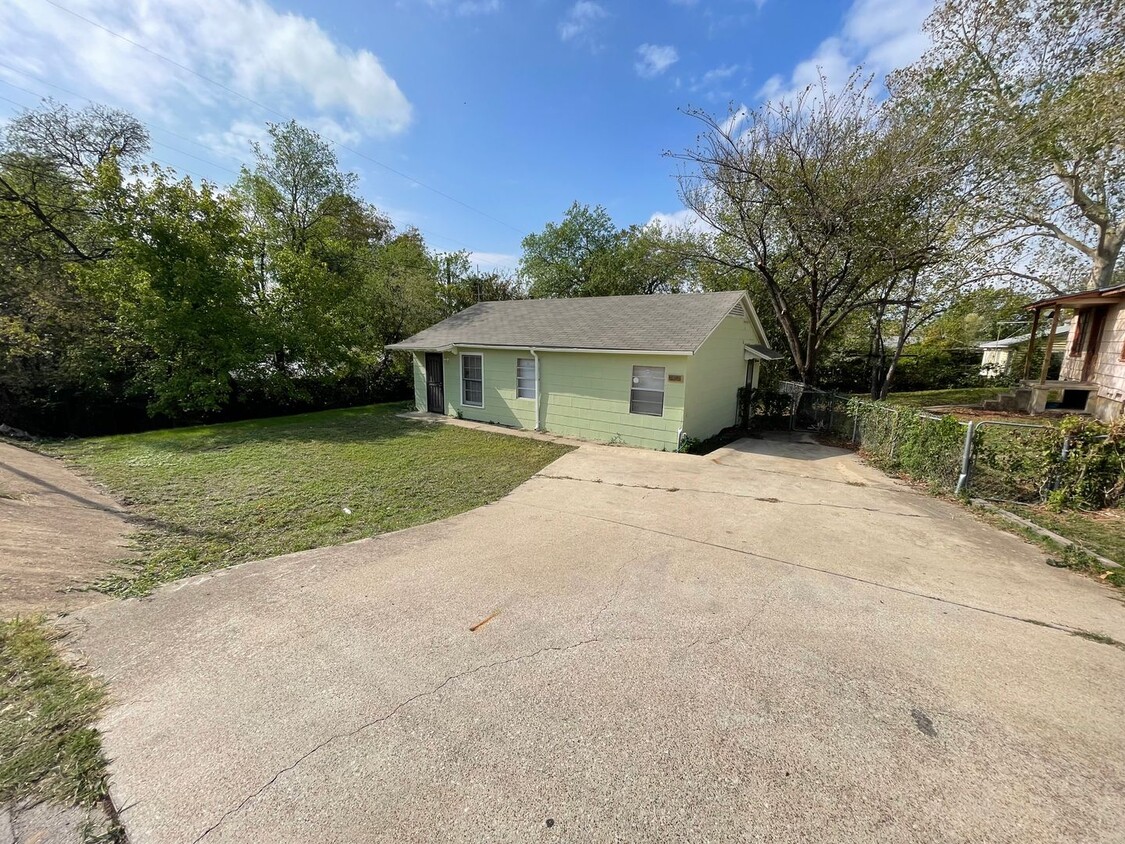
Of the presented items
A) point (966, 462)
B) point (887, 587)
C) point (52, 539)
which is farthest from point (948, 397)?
point (52, 539)

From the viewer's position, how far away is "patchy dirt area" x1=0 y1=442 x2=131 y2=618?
328 cm

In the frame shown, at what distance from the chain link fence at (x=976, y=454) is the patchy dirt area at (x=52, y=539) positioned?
10093 millimetres

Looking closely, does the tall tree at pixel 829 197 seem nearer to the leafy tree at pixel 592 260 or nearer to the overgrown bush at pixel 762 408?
the overgrown bush at pixel 762 408

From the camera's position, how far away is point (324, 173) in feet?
58.5

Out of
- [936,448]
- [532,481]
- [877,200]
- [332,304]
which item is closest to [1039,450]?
[936,448]

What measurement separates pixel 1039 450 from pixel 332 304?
18202mm

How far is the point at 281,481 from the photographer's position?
7.02 m

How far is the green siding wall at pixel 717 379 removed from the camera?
10.0 m

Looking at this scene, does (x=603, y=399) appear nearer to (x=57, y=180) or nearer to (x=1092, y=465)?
(x=1092, y=465)

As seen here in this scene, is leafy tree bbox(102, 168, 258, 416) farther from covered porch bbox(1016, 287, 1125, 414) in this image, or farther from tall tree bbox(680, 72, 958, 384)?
covered porch bbox(1016, 287, 1125, 414)

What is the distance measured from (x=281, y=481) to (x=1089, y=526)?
36.6ft

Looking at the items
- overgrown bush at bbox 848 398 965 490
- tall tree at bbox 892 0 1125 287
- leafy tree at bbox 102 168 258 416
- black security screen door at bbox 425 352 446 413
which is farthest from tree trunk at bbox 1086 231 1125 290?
leafy tree at bbox 102 168 258 416

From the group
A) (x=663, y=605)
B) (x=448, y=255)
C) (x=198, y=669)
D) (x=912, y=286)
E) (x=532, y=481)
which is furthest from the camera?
(x=448, y=255)

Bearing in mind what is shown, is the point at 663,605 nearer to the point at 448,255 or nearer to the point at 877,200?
the point at 877,200
